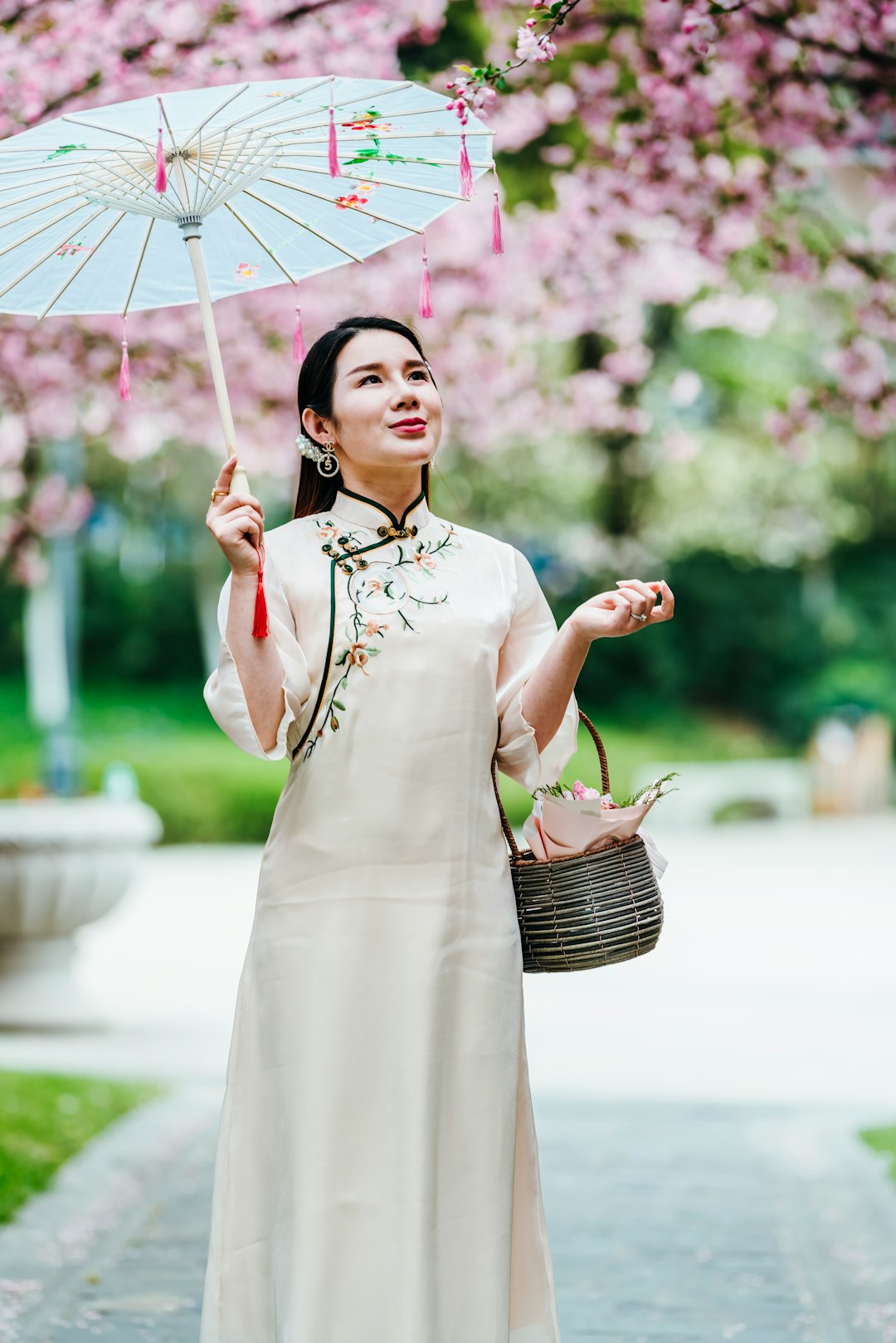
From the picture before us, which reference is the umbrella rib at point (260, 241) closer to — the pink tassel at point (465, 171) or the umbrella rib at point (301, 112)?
the umbrella rib at point (301, 112)

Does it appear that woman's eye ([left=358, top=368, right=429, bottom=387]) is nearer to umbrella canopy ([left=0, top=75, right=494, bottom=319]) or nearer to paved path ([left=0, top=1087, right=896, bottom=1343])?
umbrella canopy ([left=0, top=75, right=494, bottom=319])

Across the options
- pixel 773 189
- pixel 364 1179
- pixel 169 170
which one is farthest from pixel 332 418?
pixel 773 189

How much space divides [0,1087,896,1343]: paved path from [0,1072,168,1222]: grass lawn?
7 cm

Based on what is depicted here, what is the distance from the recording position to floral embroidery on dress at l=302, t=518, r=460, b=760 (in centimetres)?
238

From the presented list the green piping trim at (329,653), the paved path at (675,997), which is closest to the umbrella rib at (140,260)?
the green piping trim at (329,653)

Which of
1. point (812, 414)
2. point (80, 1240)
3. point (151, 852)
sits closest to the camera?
point (80, 1240)

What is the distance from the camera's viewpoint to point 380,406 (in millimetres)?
2418

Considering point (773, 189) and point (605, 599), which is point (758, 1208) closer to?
point (605, 599)

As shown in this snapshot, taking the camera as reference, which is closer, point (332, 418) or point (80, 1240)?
point (332, 418)

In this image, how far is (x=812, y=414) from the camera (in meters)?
6.71

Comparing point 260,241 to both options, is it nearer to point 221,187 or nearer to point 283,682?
point 221,187

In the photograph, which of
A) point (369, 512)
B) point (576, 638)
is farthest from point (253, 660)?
point (576, 638)

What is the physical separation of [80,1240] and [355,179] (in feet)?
8.98

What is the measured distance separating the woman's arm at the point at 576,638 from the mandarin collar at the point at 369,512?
0.29m
